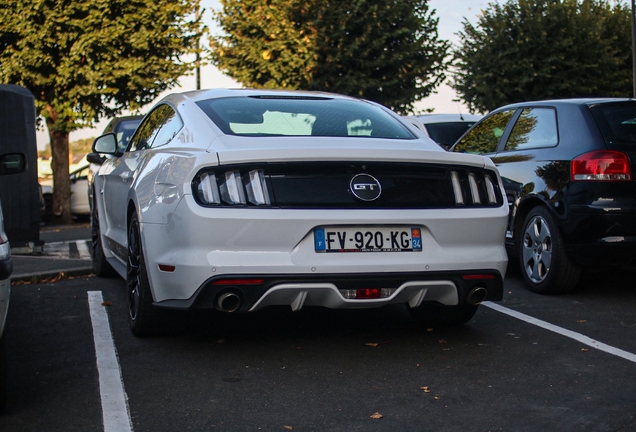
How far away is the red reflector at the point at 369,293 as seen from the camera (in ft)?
15.7

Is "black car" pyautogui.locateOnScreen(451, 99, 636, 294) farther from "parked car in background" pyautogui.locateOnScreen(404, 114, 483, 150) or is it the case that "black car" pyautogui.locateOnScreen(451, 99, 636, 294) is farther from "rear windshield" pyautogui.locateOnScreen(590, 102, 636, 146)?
"parked car in background" pyautogui.locateOnScreen(404, 114, 483, 150)

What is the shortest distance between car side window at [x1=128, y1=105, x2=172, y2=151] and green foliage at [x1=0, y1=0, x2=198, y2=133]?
1138cm

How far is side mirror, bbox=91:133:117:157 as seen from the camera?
7.11 meters

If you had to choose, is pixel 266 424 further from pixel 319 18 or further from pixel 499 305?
pixel 319 18

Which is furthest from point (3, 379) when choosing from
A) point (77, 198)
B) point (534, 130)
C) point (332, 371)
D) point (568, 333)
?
point (77, 198)

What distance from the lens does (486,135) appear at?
8.55 meters

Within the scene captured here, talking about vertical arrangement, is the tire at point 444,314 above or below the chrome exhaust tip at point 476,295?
below

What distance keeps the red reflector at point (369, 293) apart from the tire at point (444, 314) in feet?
3.10

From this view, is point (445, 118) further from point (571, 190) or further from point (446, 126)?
point (571, 190)

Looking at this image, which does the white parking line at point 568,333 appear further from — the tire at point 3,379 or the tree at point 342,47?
the tree at point 342,47

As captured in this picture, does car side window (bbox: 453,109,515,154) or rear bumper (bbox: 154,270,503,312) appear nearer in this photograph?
rear bumper (bbox: 154,270,503,312)

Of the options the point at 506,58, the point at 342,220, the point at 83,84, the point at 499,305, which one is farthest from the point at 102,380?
the point at 506,58

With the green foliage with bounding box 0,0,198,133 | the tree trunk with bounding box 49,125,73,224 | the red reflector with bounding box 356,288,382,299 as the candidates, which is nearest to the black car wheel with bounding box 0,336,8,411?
the red reflector with bounding box 356,288,382,299

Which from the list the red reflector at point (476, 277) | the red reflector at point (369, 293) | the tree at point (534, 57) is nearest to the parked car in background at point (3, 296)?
the red reflector at point (369, 293)
